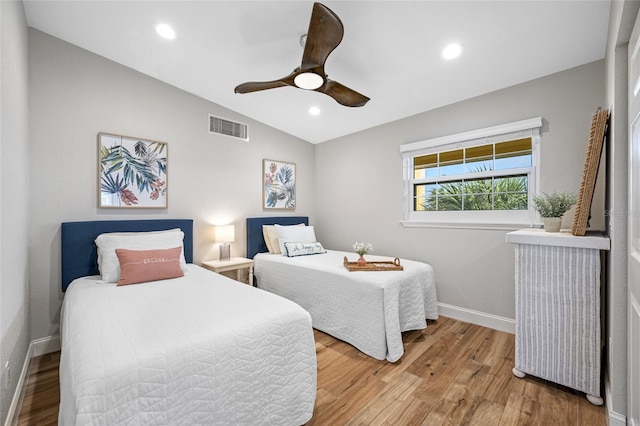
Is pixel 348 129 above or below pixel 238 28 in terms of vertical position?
below

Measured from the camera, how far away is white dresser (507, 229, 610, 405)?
1.76 metres

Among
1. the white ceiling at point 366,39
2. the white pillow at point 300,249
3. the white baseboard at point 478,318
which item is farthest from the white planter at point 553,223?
the white pillow at point 300,249

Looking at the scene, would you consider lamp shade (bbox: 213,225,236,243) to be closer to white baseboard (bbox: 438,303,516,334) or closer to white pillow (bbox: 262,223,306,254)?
white pillow (bbox: 262,223,306,254)

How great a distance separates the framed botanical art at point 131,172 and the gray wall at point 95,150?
7 centimetres

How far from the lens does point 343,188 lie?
14.2ft

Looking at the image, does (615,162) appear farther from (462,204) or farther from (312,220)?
(312,220)

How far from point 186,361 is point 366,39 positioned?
98.8 inches

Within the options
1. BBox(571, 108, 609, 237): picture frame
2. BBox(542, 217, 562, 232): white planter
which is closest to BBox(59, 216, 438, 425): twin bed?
BBox(542, 217, 562, 232): white planter

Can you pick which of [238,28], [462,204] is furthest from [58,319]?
[462,204]

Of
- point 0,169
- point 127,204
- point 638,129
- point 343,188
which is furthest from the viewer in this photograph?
point 343,188

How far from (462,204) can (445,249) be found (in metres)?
0.55

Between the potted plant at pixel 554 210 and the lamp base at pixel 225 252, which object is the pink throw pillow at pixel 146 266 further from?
the potted plant at pixel 554 210

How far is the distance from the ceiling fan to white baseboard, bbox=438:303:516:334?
8.15ft

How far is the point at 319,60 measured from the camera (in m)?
1.86
